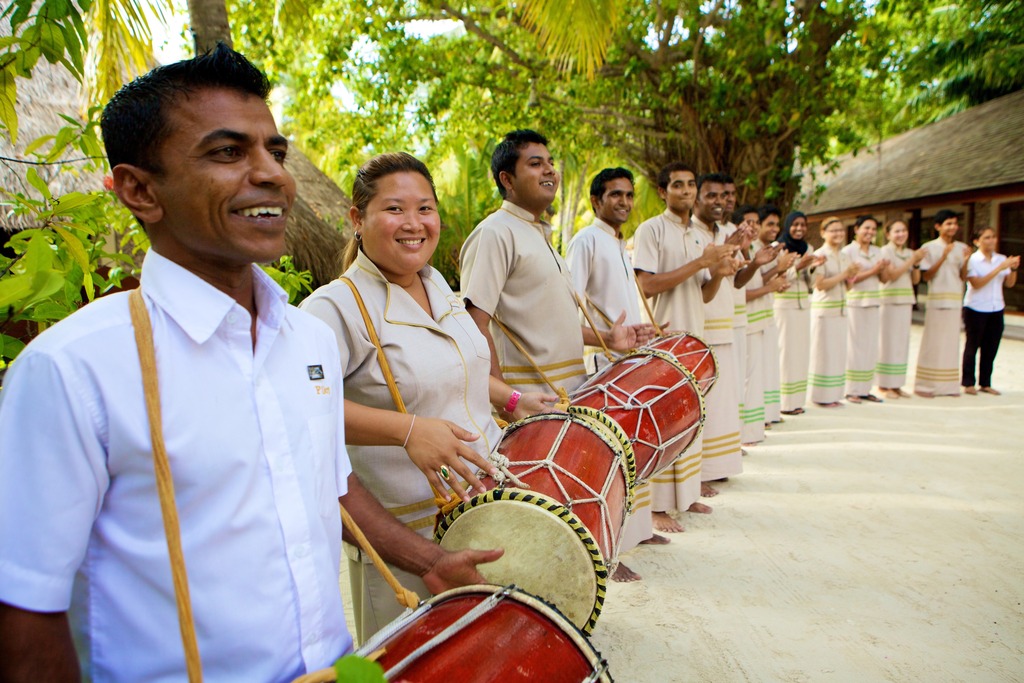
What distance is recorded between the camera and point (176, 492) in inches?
40.4

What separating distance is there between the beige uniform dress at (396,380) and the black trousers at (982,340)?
25.6 ft

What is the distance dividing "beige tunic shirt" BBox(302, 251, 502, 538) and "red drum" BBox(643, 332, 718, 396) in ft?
5.09

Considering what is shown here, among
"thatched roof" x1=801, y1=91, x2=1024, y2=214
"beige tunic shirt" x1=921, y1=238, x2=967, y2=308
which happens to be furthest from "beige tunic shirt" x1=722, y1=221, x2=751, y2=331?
"thatched roof" x1=801, y1=91, x2=1024, y2=214

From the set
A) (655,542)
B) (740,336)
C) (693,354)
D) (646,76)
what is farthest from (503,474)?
(646,76)

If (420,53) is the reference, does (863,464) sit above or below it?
A: below

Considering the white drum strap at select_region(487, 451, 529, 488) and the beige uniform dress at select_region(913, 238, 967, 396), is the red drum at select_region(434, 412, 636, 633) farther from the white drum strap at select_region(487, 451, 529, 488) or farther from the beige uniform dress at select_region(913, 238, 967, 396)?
the beige uniform dress at select_region(913, 238, 967, 396)

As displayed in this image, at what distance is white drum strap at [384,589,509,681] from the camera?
1.28 metres

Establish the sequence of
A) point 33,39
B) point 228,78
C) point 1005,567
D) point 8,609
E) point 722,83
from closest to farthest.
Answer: point 8,609, point 228,78, point 33,39, point 1005,567, point 722,83

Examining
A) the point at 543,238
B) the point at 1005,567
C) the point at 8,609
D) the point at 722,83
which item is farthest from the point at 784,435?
the point at 8,609

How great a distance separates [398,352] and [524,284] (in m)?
1.25

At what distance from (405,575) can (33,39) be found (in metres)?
1.55

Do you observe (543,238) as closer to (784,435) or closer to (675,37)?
(784,435)

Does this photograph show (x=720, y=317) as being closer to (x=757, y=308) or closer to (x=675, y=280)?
(x=675, y=280)

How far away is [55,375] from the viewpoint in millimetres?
929
